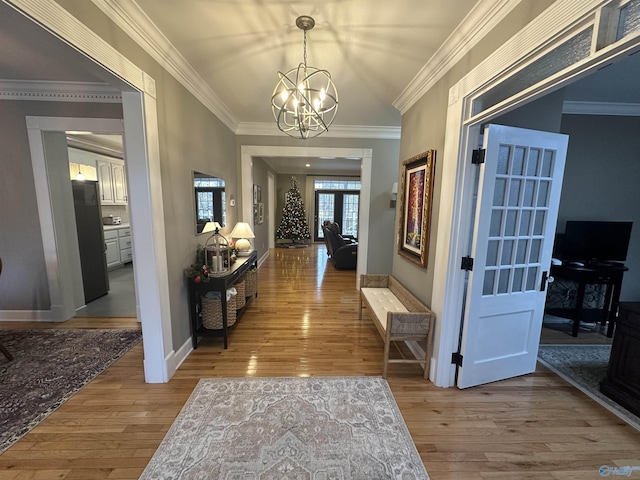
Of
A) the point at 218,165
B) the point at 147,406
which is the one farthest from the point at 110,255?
the point at 147,406

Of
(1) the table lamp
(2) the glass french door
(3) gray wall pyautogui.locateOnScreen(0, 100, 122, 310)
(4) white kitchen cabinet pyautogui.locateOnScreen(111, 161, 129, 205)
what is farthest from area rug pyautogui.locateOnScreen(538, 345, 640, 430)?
(4) white kitchen cabinet pyautogui.locateOnScreen(111, 161, 129, 205)

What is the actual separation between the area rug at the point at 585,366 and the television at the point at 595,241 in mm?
1017

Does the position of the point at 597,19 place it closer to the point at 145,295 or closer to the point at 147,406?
the point at 145,295

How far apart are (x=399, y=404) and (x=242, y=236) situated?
2.63 m

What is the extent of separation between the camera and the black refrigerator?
3736 millimetres

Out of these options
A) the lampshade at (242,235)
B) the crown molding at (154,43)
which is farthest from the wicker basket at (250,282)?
the crown molding at (154,43)

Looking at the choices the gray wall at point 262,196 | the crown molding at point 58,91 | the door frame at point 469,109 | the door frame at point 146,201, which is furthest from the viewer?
the gray wall at point 262,196

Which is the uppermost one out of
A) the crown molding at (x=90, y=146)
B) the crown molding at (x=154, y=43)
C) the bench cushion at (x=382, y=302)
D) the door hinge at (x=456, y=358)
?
the crown molding at (x=154, y=43)

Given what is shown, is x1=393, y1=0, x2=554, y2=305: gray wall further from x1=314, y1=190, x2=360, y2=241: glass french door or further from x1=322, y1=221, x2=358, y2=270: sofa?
x1=314, y1=190, x2=360, y2=241: glass french door

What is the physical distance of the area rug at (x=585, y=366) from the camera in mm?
2010

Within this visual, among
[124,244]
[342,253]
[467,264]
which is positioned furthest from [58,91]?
[342,253]

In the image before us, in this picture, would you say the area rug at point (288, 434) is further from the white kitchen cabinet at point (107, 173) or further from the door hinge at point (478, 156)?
the white kitchen cabinet at point (107, 173)

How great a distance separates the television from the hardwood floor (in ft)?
5.36

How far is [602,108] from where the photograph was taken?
309 cm
